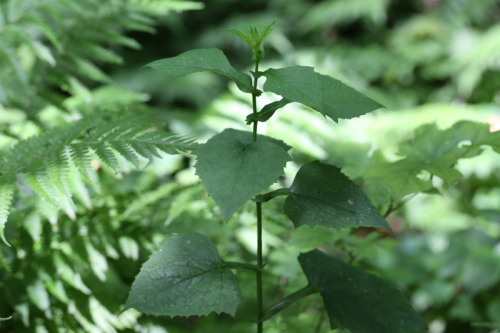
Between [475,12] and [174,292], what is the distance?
365cm

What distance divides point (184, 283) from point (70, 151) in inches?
13.8

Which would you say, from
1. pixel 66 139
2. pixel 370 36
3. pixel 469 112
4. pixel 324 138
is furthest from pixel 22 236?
pixel 370 36

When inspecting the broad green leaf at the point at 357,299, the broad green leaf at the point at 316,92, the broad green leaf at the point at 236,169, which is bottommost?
the broad green leaf at the point at 357,299

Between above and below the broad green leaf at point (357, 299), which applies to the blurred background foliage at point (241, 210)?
below

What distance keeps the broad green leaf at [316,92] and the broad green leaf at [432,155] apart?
16cm

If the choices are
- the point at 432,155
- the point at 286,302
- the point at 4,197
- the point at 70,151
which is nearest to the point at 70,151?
the point at 70,151

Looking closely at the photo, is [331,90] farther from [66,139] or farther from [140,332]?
[140,332]

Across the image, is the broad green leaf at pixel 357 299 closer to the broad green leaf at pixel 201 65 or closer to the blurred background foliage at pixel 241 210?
the blurred background foliage at pixel 241 210

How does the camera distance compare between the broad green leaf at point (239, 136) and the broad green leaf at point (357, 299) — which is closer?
the broad green leaf at point (357, 299)

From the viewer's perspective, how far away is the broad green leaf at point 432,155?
54cm

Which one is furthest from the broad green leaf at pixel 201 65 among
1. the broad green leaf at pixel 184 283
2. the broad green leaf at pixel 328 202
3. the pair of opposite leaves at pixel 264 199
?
the broad green leaf at pixel 184 283

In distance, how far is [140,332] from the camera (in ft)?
2.49

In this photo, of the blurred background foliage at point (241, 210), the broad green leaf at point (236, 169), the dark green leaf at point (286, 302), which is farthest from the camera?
the blurred background foliage at point (241, 210)

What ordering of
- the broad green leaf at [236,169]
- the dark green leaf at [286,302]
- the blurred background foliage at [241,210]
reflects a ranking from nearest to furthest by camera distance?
1. the broad green leaf at [236,169]
2. the dark green leaf at [286,302]
3. the blurred background foliage at [241,210]
